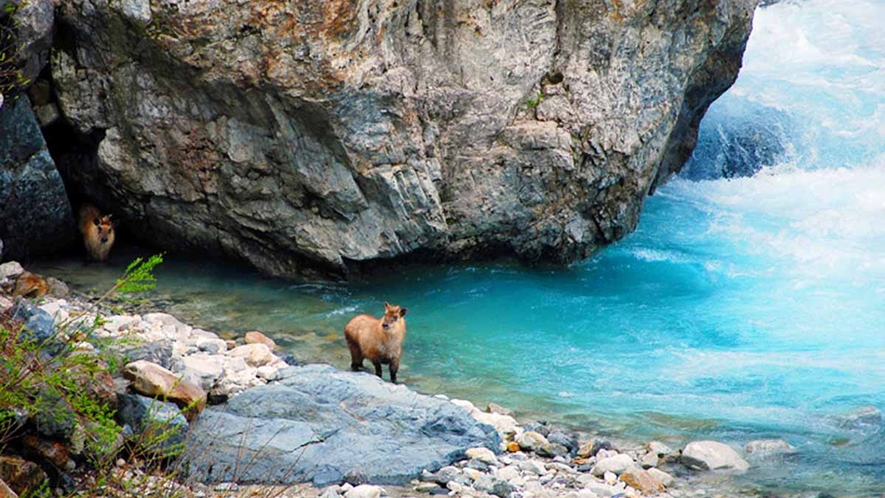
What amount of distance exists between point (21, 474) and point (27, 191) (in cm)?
858

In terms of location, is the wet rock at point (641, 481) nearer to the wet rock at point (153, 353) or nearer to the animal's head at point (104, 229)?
the wet rock at point (153, 353)

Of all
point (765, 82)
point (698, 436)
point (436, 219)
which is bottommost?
point (698, 436)

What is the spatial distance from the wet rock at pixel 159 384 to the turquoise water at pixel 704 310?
3.89 meters

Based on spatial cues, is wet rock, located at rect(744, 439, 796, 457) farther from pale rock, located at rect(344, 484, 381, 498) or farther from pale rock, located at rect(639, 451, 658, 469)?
pale rock, located at rect(344, 484, 381, 498)

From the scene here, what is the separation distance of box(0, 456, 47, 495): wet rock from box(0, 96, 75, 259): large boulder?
323 inches

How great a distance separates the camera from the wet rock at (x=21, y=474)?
6566 mm

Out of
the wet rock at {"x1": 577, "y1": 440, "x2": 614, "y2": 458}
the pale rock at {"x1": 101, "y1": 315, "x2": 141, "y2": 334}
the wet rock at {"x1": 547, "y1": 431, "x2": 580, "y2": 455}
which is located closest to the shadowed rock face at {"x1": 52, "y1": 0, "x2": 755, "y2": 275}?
the pale rock at {"x1": 101, "y1": 315, "x2": 141, "y2": 334}

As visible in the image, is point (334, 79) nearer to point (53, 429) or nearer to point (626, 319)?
point (626, 319)

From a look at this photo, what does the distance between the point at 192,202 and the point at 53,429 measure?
863 centimetres

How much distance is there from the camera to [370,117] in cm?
1422

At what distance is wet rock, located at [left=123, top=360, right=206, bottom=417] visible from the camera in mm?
8258

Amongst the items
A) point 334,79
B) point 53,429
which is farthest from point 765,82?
point 53,429

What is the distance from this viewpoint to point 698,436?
1066cm

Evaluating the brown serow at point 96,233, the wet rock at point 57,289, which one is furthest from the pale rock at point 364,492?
the brown serow at point 96,233
